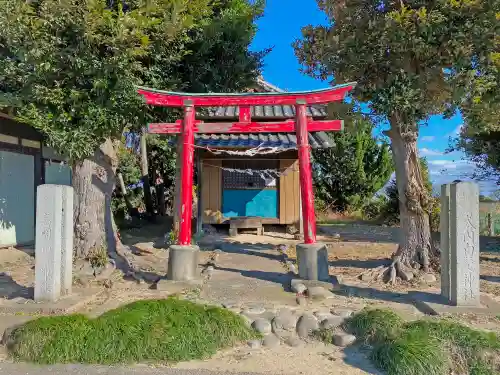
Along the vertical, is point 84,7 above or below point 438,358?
above

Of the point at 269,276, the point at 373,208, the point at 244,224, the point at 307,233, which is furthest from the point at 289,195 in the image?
the point at 373,208

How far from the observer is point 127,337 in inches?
168

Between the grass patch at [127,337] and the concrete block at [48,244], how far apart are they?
1289mm

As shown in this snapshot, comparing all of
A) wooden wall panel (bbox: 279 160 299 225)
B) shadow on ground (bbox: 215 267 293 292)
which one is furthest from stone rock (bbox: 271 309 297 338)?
wooden wall panel (bbox: 279 160 299 225)

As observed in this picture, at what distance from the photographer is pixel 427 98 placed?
288 inches

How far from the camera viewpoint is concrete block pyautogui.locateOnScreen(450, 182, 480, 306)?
5473 mm

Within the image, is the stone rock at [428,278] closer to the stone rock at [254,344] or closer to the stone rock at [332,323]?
the stone rock at [332,323]

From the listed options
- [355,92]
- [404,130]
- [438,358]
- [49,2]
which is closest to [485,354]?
[438,358]

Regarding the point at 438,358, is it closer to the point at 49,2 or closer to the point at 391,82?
the point at 391,82

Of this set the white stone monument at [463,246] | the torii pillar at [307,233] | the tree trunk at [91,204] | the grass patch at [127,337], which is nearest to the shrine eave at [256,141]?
the tree trunk at [91,204]

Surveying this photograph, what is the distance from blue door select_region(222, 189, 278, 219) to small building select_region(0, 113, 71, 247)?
18.1 ft

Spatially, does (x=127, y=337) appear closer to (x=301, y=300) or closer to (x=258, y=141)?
(x=301, y=300)

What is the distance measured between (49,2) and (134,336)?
5.29m

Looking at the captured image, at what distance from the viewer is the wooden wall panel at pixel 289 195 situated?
13.9 meters
